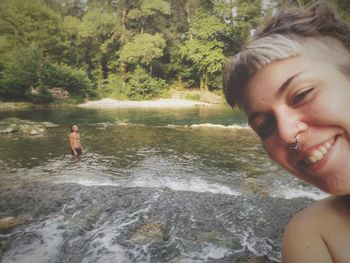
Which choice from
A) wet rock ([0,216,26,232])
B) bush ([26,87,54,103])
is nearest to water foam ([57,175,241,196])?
wet rock ([0,216,26,232])

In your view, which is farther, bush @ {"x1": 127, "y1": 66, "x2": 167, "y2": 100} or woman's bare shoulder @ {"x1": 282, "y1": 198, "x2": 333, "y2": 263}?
bush @ {"x1": 127, "y1": 66, "x2": 167, "y2": 100}

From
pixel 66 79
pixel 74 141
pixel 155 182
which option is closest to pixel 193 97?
pixel 66 79

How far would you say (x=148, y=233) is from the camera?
513 cm

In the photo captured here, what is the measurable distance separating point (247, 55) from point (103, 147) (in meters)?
12.2

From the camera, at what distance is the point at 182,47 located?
34531mm

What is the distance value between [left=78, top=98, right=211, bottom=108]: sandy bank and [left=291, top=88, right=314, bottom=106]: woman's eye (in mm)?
28299

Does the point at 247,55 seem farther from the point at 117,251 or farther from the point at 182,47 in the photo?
the point at 182,47

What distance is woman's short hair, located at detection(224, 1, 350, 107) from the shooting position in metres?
1.14

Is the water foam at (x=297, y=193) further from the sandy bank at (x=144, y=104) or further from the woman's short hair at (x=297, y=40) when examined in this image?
the sandy bank at (x=144, y=104)

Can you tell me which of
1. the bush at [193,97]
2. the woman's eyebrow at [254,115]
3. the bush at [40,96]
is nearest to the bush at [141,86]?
the bush at [193,97]

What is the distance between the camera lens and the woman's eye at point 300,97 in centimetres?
110

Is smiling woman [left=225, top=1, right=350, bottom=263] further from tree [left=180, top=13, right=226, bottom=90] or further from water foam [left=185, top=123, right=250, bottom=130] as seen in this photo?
tree [left=180, top=13, right=226, bottom=90]

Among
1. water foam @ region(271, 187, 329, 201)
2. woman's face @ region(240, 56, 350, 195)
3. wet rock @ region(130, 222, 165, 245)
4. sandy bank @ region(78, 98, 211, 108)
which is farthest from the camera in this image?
sandy bank @ region(78, 98, 211, 108)

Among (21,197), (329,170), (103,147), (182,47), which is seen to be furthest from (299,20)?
(182,47)
